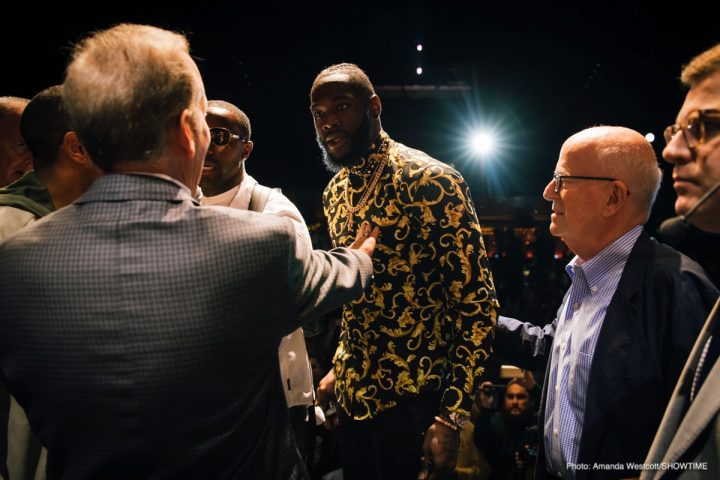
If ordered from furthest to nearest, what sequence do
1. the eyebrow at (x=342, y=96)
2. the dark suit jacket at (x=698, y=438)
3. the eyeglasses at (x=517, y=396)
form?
the eyeglasses at (x=517, y=396) → the eyebrow at (x=342, y=96) → the dark suit jacket at (x=698, y=438)

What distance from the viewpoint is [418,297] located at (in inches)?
64.6

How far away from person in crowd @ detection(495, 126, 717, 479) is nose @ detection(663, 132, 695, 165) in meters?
0.37

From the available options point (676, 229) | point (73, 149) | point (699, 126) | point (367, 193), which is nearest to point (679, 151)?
point (699, 126)

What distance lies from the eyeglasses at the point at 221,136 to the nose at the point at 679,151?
1.39 m

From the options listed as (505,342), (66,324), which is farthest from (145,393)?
(505,342)

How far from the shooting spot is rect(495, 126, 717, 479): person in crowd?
1.25 meters

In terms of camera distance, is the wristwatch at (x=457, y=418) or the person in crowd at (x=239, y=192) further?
the person in crowd at (x=239, y=192)

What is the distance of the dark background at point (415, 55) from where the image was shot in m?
3.63

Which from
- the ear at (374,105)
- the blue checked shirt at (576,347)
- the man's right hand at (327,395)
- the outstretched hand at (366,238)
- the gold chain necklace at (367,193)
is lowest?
the man's right hand at (327,395)

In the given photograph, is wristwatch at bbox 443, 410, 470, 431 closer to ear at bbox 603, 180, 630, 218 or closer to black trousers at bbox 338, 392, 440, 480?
black trousers at bbox 338, 392, 440, 480

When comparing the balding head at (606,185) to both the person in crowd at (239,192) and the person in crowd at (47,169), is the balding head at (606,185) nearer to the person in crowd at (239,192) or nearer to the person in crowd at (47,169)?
the person in crowd at (239,192)

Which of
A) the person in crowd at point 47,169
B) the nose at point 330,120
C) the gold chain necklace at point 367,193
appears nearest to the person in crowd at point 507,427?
the gold chain necklace at point 367,193

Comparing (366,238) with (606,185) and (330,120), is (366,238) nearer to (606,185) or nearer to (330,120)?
(330,120)

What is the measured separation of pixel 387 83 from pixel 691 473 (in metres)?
5.96
